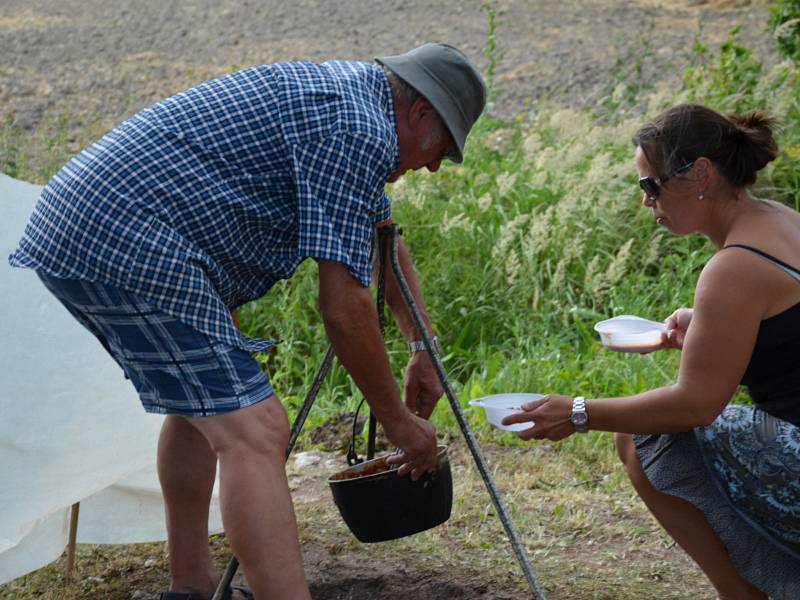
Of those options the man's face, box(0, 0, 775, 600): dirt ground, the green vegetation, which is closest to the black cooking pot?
the man's face

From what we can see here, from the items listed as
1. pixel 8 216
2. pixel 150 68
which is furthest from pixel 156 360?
pixel 150 68

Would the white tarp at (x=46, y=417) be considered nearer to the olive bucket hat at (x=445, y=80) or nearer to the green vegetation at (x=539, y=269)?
the olive bucket hat at (x=445, y=80)

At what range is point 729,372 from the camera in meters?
2.60

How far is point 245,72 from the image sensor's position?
2.68 m

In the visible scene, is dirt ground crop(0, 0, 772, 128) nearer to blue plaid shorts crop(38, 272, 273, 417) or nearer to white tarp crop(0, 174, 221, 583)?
white tarp crop(0, 174, 221, 583)

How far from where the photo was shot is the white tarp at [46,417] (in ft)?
10.0

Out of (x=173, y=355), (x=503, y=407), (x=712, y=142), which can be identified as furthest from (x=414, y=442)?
(x=712, y=142)

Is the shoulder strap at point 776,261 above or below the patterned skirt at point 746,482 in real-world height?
above

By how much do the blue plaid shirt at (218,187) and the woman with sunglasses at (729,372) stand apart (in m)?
0.67

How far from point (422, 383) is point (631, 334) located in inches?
23.9

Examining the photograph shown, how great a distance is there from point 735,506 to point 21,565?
1.97 meters

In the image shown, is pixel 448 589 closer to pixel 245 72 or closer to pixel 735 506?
pixel 735 506

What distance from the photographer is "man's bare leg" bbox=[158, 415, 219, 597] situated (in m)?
3.06

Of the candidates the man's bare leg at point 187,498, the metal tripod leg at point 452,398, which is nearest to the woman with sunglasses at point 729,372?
the metal tripod leg at point 452,398
